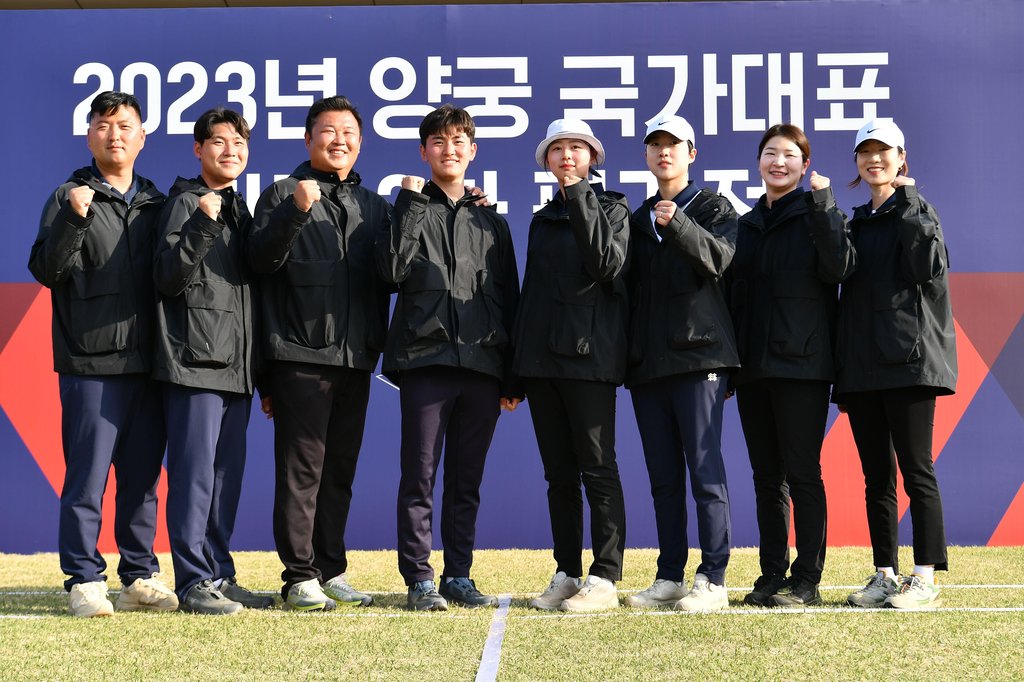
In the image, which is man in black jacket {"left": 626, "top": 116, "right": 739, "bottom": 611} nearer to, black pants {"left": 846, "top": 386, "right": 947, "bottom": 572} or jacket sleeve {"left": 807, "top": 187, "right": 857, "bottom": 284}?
jacket sleeve {"left": 807, "top": 187, "right": 857, "bottom": 284}

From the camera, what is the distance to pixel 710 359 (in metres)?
3.08

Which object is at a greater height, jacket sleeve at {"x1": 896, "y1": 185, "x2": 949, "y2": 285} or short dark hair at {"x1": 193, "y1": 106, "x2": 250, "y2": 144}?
short dark hair at {"x1": 193, "y1": 106, "x2": 250, "y2": 144}

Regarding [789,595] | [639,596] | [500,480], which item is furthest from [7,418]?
[789,595]

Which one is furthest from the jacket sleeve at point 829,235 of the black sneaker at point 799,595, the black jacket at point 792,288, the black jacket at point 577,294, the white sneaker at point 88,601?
the white sneaker at point 88,601

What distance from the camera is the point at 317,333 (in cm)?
317

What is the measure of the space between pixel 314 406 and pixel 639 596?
109 centimetres

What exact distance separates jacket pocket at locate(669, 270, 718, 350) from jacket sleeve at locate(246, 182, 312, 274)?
42.2 inches

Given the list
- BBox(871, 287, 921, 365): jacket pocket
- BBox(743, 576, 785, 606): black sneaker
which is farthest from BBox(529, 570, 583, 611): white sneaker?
BBox(871, 287, 921, 365): jacket pocket

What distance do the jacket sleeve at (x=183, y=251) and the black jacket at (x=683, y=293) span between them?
1218mm

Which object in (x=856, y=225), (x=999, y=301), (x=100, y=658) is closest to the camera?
(x=100, y=658)

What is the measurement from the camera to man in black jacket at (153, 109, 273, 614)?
303 cm

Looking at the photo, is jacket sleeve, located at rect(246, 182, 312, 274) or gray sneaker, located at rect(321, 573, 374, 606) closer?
jacket sleeve, located at rect(246, 182, 312, 274)

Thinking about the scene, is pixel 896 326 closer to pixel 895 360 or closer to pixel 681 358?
pixel 895 360

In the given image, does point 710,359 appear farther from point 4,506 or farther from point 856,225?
point 4,506
